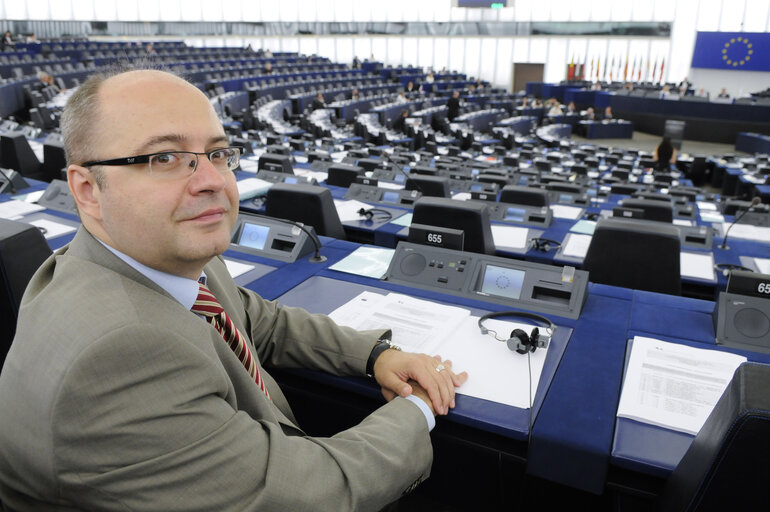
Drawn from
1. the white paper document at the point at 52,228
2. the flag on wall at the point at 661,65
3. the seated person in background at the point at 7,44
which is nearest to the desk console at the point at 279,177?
the white paper document at the point at 52,228

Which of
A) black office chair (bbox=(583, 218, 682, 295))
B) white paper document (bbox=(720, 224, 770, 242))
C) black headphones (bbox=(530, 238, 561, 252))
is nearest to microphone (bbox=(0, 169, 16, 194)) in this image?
black headphones (bbox=(530, 238, 561, 252))

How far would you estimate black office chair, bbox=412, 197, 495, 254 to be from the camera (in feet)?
8.07

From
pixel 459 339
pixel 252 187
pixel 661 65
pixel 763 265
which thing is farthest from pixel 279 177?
pixel 661 65

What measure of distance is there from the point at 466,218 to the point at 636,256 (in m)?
0.78

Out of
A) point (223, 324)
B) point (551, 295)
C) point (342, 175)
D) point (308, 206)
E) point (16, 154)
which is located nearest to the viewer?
point (223, 324)

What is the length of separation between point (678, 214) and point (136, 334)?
4.86 metres

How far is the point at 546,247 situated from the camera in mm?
2756

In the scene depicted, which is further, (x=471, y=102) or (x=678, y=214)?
(x=471, y=102)

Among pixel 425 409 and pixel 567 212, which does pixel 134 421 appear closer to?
pixel 425 409

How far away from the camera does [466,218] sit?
2.48 metres

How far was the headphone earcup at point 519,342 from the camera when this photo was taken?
4.57ft

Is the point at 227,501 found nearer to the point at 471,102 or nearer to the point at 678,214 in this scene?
the point at 678,214

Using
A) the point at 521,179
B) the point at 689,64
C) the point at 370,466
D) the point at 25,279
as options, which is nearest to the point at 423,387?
the point at 370,466

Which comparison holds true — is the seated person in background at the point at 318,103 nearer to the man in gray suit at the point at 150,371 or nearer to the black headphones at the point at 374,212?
the black headphones at the point at 374,212
